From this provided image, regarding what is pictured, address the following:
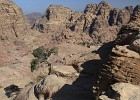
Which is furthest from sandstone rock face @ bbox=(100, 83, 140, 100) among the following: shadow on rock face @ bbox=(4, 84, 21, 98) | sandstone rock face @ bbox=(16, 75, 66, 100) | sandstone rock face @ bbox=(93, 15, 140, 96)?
shadow on rock face @ bbox=(4, 84, 21, 98)

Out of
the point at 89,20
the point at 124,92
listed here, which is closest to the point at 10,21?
the point at 89,20

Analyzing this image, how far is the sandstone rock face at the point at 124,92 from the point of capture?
50.3 feet

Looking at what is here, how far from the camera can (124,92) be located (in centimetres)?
1552

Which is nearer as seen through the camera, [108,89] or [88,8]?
[108,89]

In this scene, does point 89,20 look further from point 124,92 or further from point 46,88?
point 124,92

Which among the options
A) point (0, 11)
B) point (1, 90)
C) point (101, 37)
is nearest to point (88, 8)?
point (101, 37)

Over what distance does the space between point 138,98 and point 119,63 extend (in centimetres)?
248

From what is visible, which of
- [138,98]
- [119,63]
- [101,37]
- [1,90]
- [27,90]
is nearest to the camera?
A: [138,98]

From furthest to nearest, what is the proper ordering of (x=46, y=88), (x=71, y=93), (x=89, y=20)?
(x=89, y=20)
(x=46, y=88)
(x=71, y=93)

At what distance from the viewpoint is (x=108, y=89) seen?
56.6ft

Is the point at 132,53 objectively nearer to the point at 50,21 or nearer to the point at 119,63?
the point at 119,63

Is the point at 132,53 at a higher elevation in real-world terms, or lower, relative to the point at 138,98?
higher

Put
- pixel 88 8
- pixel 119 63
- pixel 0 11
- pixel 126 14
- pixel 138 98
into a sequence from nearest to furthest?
pixel 138 98 → pixel 119 63 → pixel 0 11 → pixel 126 14 → pixel 88 8

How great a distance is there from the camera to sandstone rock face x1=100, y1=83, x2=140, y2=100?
50.3 ft
